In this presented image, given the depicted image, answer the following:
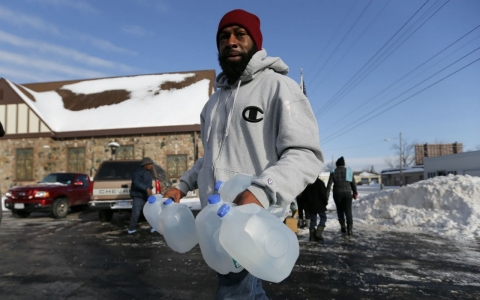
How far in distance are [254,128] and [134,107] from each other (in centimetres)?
2286

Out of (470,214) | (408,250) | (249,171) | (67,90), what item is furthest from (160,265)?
(67,90)

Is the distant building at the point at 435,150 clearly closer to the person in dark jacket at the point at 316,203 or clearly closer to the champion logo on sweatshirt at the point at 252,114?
the person in dark jacket at the point at 316,203

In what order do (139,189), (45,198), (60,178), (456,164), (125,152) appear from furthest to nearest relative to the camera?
(456,164) < (125,152) < (60,178) < (45,198) < (139,189)

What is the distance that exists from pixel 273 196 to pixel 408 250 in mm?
6553

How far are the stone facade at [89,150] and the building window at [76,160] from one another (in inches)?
9.7

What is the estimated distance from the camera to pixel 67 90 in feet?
86.5

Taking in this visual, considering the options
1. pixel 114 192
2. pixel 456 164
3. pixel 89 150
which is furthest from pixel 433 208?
pixel 456 164

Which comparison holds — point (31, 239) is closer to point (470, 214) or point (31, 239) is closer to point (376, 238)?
point (376, 238)

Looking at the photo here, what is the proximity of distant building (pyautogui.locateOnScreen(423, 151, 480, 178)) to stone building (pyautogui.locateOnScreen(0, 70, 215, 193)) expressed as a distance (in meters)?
21.0

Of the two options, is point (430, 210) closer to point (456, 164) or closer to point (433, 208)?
point (433, 208)

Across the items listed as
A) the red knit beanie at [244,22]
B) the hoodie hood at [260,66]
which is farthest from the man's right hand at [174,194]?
the red knit beanie at [244,22]

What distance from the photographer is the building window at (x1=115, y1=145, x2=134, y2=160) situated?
21.8 m

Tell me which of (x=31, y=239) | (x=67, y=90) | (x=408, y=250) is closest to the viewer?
(x=408, y=250)

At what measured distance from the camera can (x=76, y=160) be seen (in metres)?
22.6
